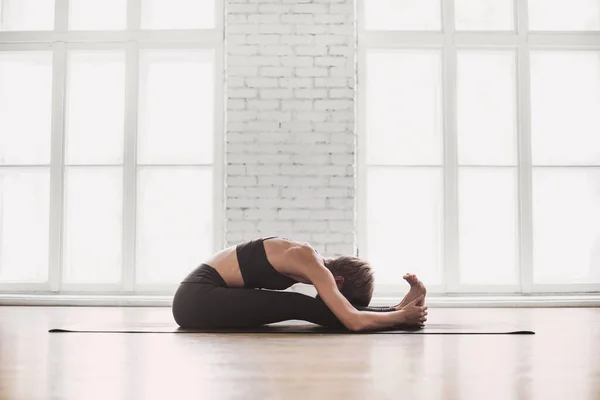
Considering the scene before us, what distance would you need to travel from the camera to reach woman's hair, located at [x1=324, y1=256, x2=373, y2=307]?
3.30 metres

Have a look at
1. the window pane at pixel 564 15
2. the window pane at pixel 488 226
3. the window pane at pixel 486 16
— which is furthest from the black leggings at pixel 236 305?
the window pane at pixel 564 15

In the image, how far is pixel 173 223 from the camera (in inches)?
214

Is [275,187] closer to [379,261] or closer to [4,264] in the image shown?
[379,261]

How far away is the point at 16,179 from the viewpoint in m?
5.54

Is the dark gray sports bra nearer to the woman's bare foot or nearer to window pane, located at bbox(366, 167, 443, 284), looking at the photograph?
the woman's bare foot

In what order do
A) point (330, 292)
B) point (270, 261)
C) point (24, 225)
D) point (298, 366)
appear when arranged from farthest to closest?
point (24, 225) < point (270, 261) < point (330, 292) < point (298, 366)

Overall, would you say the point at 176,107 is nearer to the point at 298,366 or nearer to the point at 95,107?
the point at 95,107

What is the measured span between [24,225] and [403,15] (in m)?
3.58

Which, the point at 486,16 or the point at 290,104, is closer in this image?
the point at 290,104

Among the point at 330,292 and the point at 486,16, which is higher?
the point at 486,16

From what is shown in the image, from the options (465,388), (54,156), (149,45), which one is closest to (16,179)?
(54,156)

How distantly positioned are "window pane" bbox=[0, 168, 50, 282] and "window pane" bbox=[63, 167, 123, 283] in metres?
0.20

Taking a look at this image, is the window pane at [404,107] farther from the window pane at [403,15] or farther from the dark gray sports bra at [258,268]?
the dark gray sports bra at [258,268]

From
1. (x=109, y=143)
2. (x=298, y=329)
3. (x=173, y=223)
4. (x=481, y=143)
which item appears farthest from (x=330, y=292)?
(x=109, y=143)
